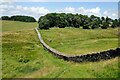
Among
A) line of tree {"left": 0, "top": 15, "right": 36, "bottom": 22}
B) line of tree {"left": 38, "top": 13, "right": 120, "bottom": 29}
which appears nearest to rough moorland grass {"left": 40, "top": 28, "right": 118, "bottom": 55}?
line of tree {"left": 38, "top": 13, "right": 120, "bottom": 29}

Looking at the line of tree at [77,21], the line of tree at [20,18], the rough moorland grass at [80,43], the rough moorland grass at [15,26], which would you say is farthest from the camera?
the line of tree at [20,18]

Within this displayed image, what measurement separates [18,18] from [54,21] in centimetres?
6664

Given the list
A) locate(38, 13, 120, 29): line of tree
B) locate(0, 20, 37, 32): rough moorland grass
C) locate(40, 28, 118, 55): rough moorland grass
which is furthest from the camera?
locate(38, 13, 120, 29): line of tree

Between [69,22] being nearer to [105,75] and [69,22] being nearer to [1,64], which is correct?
[1,64]

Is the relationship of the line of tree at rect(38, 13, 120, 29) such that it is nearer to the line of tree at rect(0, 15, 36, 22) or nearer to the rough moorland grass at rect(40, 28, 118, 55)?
the rough moorland grass at rect(40, 28, 118, 55)

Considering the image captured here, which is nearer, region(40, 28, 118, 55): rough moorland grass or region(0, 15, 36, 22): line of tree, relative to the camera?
region(40, 28, 118, 55): rough moorland grass

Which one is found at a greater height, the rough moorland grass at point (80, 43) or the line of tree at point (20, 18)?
the rough moorland grass at point (80, 43)

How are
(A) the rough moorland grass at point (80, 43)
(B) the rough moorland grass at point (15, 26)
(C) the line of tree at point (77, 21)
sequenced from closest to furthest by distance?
(A) the rough moorland grass at point (80, 43) < (B) the rough moorland grass at point (15, 26) < (C) the line of tree at point (77, 21)

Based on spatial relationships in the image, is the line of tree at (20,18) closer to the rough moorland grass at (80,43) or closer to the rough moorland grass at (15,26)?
the rough moorland grass at (15,26)

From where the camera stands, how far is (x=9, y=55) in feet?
173

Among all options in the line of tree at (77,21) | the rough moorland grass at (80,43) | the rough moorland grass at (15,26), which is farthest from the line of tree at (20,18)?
the rough moorland grass at (80,43)

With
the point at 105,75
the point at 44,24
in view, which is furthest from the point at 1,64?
the point at 44,24

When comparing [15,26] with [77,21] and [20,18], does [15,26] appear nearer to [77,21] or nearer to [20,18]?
[77,21]

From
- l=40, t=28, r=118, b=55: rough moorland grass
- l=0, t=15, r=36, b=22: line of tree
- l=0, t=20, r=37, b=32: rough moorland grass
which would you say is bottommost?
l=0, t=15, r=36, b=22: line of tree
